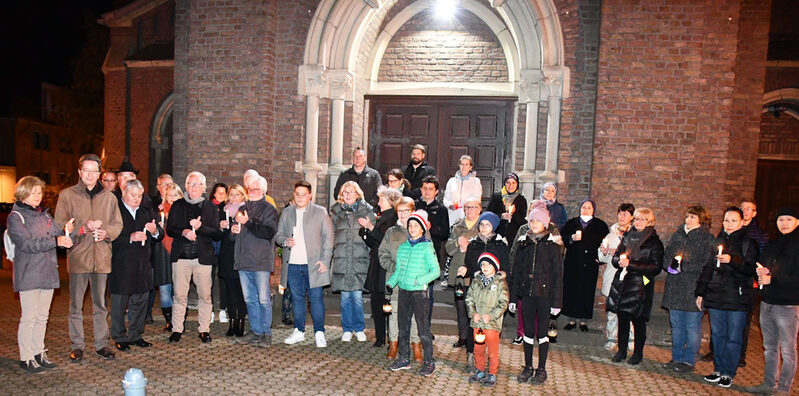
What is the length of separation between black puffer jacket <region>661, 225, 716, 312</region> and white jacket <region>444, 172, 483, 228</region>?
8.76ft

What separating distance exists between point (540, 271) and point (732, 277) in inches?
78.3

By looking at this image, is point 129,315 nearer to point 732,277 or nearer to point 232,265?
→ point 232,265

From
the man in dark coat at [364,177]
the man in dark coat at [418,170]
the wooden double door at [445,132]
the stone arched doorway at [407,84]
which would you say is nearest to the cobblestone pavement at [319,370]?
the man in dark coat at [364,177]

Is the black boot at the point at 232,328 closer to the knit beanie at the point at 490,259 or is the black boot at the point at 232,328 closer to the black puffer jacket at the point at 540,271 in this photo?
the knit beanie at the point at 490,259

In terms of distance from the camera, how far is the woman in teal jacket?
536 cm

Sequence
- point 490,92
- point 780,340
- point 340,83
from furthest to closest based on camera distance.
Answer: point 490,92 < point 340,83 < point 780,340

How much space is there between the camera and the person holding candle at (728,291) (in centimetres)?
530

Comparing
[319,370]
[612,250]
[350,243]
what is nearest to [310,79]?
[350,243]

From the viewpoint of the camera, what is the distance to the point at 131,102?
14352 millimetres

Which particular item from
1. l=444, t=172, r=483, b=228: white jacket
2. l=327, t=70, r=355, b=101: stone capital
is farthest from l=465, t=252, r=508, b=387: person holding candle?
l=327, t=70, r=355, b=101: stone capital

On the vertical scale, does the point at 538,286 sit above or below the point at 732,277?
below

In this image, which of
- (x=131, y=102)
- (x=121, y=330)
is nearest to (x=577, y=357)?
(x=121, y=330)

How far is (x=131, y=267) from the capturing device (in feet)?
18.8

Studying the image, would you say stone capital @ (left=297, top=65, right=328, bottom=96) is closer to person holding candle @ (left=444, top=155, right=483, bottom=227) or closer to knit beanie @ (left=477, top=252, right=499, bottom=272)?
person holding candle @ (left=444, top=155, right=483, bottom=227)
